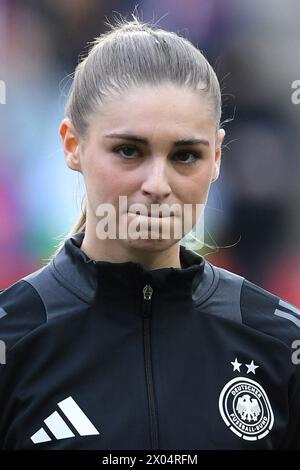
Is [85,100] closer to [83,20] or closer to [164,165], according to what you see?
[164,165]

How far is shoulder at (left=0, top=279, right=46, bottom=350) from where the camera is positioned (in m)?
1.15

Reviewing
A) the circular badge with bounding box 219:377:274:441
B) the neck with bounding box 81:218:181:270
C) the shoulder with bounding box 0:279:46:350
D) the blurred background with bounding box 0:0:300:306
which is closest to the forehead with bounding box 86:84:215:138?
the neck with bounding box 81:218:181:270

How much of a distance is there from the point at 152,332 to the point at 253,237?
1.86 meters

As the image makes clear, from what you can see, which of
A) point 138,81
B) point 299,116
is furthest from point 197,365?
point 299,116

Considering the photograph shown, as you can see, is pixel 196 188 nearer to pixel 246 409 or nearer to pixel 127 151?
pixel 127 151

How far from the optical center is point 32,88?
2.99 metres

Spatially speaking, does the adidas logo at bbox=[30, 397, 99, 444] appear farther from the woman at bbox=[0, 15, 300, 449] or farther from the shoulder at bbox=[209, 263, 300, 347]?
the shoulder at bbox=[209, 263, 300, 347]

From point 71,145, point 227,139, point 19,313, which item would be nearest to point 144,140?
point 71,145

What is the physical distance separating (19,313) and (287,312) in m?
0.48

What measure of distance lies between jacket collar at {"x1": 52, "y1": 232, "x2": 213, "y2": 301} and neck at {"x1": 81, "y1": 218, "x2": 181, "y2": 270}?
22 mm

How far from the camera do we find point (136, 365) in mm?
1133

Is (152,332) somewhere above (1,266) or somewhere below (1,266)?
above

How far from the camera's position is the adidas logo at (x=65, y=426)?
3.59 ft

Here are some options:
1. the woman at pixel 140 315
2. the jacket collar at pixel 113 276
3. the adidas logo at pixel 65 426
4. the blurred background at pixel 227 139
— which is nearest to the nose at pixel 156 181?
the woman at pixel 140 315
